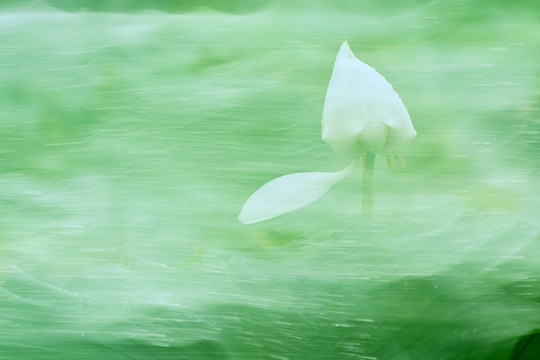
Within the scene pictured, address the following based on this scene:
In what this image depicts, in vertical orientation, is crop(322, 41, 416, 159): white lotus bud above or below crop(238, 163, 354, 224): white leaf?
above

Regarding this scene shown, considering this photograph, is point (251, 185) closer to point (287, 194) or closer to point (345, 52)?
point (287, 194)

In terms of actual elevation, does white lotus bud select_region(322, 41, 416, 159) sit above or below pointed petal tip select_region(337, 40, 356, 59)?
below

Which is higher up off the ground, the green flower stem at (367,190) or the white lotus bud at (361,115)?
the white lotus bud at (361,115)

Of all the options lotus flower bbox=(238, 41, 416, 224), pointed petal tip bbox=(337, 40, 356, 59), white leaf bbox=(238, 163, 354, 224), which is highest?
pointed petal tip bbox=(337, 40, 356, 59)

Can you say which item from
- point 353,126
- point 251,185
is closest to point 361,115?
point 353,126

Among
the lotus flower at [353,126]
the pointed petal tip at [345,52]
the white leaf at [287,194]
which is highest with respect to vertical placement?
the pointed petal tip at [345,52]

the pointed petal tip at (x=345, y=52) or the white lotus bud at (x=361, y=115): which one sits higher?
the pointed petal tip at (x=345, y=52)
